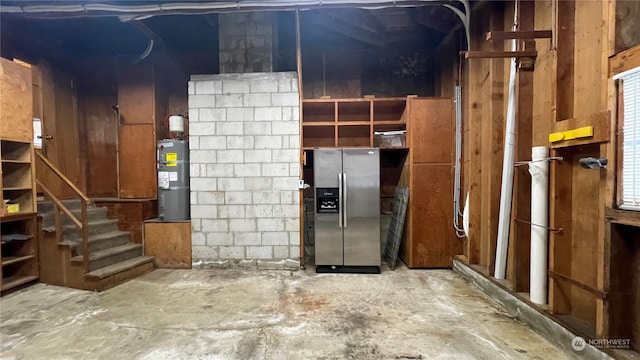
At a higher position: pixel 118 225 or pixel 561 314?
pixel 118 225

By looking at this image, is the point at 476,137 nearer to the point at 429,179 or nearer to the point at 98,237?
the point at 429,179

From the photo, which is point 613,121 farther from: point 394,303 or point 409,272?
point 409,272

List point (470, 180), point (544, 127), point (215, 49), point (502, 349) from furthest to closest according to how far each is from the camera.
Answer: point (215, 49) < point (470, 180) < point (544, 127) < point (502, 349)

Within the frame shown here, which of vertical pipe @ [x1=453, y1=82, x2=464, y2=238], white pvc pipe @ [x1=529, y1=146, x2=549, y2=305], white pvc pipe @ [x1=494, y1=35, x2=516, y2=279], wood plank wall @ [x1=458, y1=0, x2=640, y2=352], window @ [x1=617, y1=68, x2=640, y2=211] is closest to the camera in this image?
window @ [x1=617, y1=68, x2=640, y2=211]

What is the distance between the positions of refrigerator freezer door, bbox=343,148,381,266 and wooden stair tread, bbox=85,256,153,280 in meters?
2.82

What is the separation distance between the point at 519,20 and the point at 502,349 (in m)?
2.94

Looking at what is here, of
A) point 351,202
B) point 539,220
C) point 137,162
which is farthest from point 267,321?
point 137,162

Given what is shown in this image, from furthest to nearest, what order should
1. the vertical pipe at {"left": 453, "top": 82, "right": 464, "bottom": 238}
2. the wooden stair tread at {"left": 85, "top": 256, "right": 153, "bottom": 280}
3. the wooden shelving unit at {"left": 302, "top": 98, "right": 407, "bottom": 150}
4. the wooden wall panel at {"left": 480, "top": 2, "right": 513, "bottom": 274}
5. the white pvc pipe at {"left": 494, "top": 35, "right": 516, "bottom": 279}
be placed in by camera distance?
the wooden shelving unit at {"left": 302, "top": 98, "right": 407, "bottom": 150} < the vertical pipe at {"left": 453, "top": 82, "right": 464, "bottom": 238} < the wooden stair tread at {"left": 85, "top": 256, "right": 153, "bottom": 280} < the wooden wall panel at {"left": 480, "top": 2, "right": 513, "bottom": 274} < the white pvc pipe at {"left": 494, "top": 35, "right": 516, "bottom": 279}

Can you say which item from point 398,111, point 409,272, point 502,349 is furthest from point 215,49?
point 502,349

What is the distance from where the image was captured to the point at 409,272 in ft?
12.7

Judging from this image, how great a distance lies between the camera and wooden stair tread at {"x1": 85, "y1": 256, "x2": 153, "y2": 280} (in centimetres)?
330

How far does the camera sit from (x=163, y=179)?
13.7 feet

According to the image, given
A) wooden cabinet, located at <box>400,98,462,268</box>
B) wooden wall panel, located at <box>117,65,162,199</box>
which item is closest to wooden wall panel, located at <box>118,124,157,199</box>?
wooden wall panel, located at <box>117,65,162,199</box>

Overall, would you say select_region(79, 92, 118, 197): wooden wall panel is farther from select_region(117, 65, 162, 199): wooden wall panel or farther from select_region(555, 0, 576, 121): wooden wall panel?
select_region(555, 0, 576, 121): wooden wall panel
